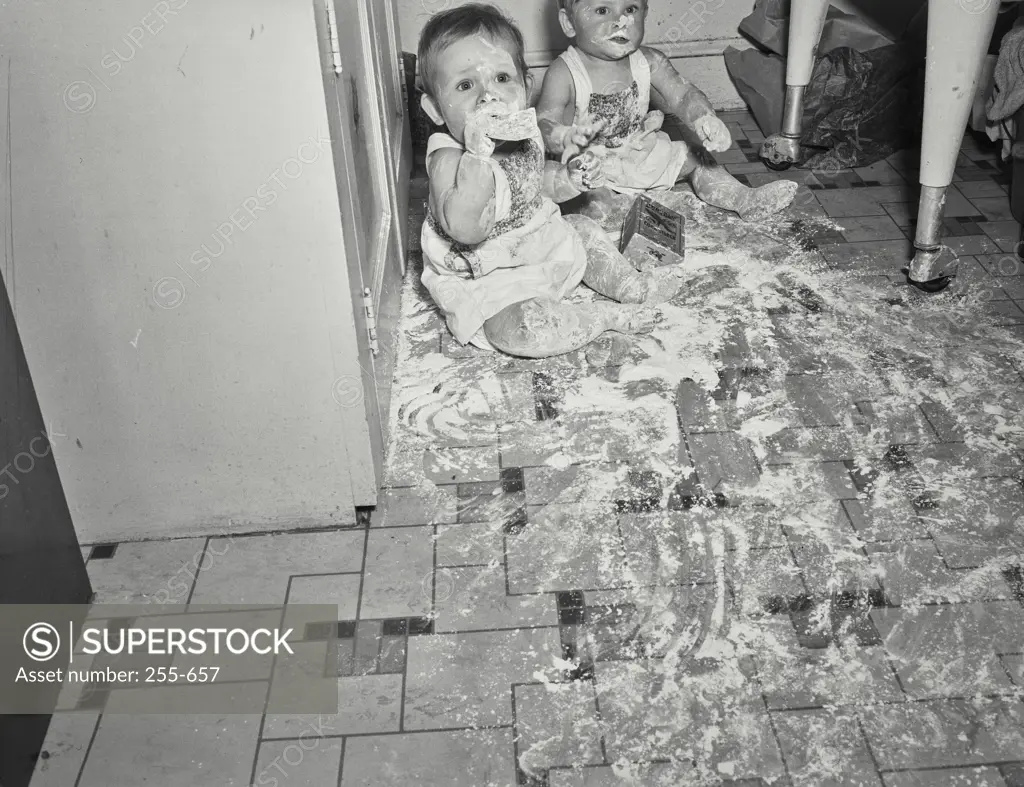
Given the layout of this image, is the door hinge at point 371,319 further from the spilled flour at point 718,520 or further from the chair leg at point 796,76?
the chair leg at point 796,76

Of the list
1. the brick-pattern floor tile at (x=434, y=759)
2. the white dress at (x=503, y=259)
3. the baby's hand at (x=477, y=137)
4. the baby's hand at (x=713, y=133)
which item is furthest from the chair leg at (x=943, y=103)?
the brick-pattern floor tile at (x=434, y=759)

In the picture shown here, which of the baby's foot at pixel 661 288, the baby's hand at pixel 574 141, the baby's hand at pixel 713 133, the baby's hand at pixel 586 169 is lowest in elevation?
the baby's foot at pixel 661 288

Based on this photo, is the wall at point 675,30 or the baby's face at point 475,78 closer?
the baby's face at point 475,78

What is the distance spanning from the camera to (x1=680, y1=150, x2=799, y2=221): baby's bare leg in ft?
10.8

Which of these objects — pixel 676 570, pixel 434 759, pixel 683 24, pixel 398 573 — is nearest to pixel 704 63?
pixel 683 24

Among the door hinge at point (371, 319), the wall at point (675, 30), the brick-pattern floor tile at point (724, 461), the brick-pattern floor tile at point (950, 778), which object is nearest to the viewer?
the brick-pattern floor tile at point (950, 778)

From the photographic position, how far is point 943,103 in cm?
266

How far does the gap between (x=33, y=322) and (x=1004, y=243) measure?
107 inches

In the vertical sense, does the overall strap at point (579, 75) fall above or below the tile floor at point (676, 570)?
above

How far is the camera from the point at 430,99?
8.04 ft

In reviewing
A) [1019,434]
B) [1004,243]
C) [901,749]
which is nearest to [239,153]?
[901,749]

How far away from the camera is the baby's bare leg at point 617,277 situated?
9.35 feet

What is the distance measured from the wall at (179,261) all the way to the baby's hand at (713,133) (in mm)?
1643

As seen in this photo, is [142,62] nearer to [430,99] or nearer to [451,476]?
[430,99]
